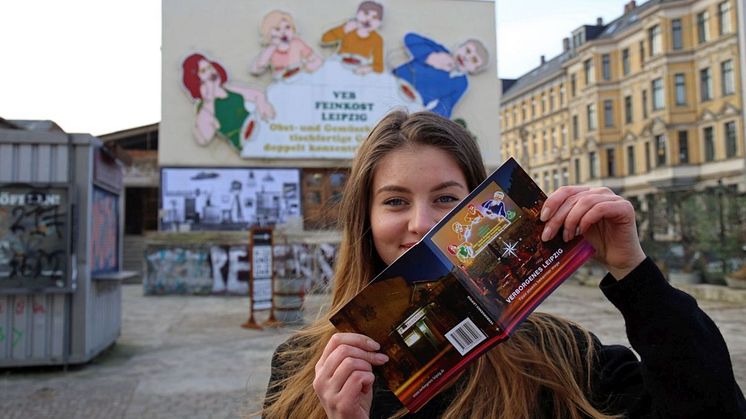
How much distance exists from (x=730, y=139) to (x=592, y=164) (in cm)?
1669

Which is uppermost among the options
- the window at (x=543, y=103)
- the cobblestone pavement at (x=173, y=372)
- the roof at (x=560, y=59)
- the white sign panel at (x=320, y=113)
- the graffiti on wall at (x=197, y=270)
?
the roof at (x=560, y=59)

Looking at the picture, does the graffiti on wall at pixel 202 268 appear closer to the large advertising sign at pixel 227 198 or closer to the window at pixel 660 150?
the large advertising sign at pixel 227 198

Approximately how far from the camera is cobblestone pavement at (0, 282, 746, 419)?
6.79 meters

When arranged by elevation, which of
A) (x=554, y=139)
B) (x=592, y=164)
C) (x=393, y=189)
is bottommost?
(x=393, y=189)

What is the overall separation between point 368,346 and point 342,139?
24.8 meters

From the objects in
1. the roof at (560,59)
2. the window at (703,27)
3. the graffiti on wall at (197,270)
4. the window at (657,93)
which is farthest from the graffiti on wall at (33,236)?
the window at (657,93)

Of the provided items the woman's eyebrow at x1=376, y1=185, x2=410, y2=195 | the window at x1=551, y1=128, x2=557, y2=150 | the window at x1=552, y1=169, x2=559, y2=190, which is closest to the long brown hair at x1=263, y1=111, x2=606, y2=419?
the woman's eyebrow at x1=376, y1=185, x2=410, y2=195

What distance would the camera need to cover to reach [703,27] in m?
43.3

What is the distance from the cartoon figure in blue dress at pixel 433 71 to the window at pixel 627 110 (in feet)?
101

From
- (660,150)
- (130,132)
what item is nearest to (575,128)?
(660,150)

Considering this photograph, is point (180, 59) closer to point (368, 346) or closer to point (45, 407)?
point (45, 407)

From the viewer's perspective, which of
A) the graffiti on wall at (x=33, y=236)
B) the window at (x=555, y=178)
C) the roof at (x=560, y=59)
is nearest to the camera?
the graffiti on wall at (x=33, y=236)

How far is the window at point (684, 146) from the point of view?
45469 millimetres

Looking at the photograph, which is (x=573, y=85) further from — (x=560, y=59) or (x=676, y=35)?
(x=676, y=35)
